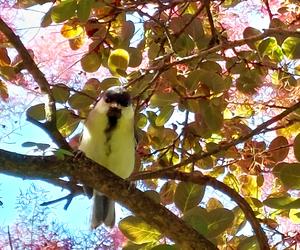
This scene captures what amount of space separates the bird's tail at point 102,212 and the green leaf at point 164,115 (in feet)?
0.76

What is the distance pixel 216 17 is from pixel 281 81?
0.27 metres

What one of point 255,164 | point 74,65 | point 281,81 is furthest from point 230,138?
point 74,65

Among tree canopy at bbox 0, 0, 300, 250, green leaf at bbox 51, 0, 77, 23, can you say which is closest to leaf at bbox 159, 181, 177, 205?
tree canopy at bbox 0, 0, 300, 250

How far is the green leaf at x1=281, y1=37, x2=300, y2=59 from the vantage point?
125 centimetres

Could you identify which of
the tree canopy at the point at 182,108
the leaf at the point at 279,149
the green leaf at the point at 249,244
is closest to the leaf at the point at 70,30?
the tree canopy at the point at 182,108

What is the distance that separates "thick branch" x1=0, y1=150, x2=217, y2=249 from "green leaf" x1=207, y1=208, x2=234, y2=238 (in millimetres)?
92

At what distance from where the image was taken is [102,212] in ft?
5.06

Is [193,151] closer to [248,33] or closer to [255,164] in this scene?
[255,164]

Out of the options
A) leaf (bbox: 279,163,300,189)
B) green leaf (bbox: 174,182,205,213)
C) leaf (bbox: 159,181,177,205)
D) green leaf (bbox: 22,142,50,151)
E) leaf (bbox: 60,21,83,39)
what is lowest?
leaf (bbox: 279,163,300,189)

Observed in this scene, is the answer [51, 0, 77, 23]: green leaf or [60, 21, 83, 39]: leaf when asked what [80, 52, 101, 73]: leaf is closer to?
[60, 21, 83, 39]: leaf

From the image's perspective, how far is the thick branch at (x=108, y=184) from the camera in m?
0.99

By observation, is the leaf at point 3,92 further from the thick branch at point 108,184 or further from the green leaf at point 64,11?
the thick branch at point 108,184

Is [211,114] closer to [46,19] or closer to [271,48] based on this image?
[271,48]

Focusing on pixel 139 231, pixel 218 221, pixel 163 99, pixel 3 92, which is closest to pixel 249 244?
pixel 218 221
